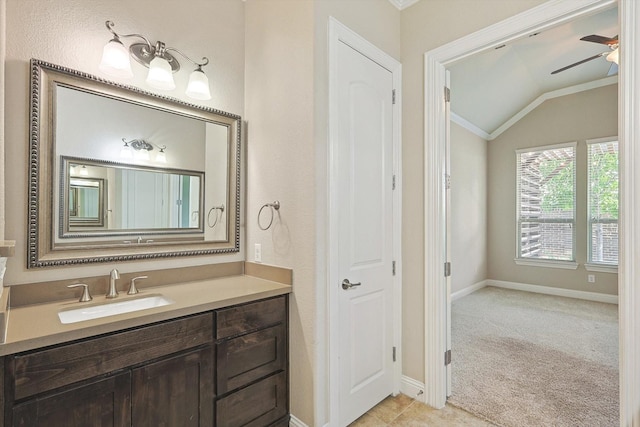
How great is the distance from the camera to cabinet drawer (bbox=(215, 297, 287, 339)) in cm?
158

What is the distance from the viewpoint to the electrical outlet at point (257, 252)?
214 centimetres

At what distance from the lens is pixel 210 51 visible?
2.13 m

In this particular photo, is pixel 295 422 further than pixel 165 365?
Yes

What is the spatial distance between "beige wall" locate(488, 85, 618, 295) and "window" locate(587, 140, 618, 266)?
0.26ft

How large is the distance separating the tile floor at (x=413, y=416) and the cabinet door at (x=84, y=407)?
1.34m

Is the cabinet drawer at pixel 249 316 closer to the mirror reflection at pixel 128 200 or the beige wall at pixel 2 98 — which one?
the mirror reflection at pixel 128 200

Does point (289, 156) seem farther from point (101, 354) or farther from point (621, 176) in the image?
point (621, 176)

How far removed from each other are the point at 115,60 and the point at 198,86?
44 cm

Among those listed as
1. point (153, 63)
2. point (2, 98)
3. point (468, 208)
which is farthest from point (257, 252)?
point (468, 208)

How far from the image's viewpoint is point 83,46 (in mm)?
1642

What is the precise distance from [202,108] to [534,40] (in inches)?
156

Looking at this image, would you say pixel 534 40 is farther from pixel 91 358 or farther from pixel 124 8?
pixel 91 358

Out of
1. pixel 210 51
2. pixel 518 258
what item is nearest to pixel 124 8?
pixel 210 51

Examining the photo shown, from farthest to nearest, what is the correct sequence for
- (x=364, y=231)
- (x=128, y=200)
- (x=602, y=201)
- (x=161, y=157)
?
(x=602, y=201) → (x=364, y=231) → (x=161, y=157) → (x=128, y=200)
